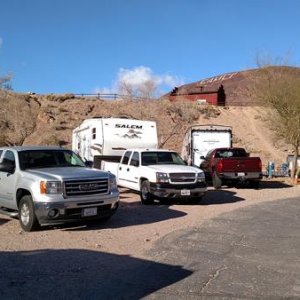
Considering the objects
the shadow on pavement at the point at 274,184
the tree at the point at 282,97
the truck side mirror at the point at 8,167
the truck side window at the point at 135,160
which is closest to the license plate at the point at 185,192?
the truck side window at the point at 135,160

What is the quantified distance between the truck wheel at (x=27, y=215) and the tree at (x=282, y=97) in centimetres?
1797

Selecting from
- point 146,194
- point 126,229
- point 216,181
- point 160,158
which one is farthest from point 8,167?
point 216,181

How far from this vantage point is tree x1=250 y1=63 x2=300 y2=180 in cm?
2747

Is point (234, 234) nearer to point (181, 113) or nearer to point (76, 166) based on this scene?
point (76, 166)

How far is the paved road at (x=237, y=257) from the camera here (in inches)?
252

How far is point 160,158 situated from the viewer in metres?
16.9

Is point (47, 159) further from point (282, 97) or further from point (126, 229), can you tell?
point (282, 97)

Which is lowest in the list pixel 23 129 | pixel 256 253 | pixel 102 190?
pixel 256 253

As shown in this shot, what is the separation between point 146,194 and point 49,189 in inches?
224

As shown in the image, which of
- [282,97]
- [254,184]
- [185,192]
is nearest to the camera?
[185,192]

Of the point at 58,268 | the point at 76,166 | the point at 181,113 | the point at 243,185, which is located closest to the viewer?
the point at 58,268

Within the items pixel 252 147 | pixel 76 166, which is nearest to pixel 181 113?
pixel 252 147

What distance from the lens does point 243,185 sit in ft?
74.7

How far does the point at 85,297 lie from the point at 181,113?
55909mm
